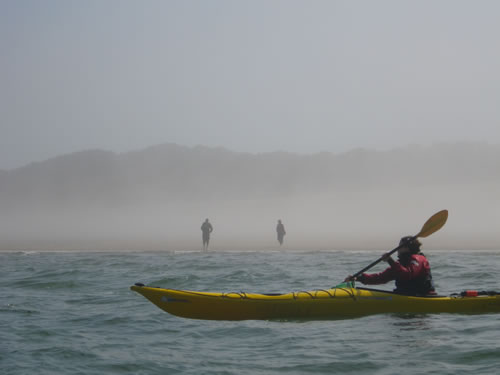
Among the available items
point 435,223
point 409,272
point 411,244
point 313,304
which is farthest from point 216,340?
point 435,223

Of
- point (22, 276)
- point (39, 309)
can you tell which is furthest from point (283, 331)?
point (22, 276)

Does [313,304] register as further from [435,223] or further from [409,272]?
[435,223]

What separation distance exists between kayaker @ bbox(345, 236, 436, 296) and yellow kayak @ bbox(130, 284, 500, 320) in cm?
21

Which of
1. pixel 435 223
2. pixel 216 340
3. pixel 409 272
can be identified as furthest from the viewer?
pixel 435 223

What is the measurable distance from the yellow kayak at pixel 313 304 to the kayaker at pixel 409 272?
0.67 ft

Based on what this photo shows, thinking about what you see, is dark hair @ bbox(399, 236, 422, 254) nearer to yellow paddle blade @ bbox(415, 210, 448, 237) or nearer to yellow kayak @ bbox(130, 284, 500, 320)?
yellow kayak @ bbox(130, 284, 500, 320)

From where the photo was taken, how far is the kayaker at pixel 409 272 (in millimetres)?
9602

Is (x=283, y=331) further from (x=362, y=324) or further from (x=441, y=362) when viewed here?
(x=441, y=362)

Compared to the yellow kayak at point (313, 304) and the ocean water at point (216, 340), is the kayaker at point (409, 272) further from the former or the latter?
the ocean water at point (216, 340)

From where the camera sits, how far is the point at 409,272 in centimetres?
962

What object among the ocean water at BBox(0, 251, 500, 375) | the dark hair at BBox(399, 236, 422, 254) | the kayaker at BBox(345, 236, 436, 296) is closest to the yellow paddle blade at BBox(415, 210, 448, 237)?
the kayaker at BBox(345, 236, 436, 296)

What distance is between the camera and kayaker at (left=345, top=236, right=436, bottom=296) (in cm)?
960

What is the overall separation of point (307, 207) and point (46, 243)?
31.7 m

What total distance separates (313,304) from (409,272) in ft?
4.94
